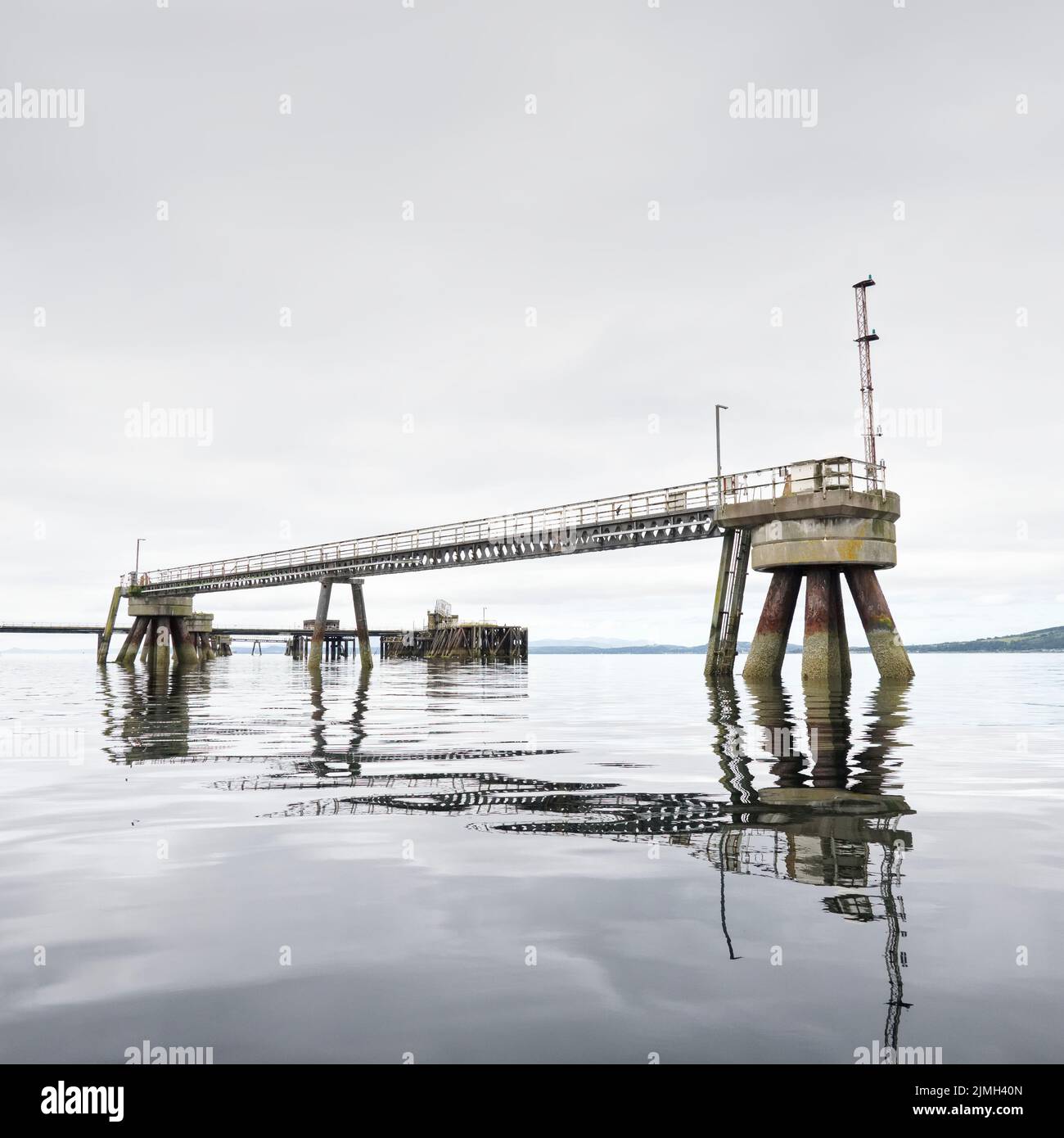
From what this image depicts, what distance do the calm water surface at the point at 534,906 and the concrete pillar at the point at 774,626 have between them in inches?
725

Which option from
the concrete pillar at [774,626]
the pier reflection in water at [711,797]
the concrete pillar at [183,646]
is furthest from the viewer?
the concrete pillar at [183,646]

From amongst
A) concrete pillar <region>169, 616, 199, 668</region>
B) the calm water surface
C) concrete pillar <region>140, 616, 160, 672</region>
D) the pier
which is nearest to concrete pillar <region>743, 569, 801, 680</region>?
the pier

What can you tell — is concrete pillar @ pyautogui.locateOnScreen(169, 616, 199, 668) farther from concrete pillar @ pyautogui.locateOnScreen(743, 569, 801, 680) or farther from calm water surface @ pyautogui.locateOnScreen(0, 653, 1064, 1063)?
calm water surface @ pyautogui.locateOnScreen(0, 653, 1064, 1063)

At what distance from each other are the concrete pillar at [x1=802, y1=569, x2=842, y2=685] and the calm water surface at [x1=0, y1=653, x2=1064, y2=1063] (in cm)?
1708

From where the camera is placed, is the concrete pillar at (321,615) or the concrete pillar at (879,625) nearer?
the concrete pillar at (879,625)

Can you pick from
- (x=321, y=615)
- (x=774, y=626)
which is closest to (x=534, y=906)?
(x=774, y=626)

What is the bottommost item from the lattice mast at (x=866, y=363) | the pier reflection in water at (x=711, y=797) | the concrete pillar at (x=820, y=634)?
the pier reflection in water at (x=711, y=797)

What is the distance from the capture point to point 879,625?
2991 centimetres

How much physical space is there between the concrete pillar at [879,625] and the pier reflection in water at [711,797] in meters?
13.1

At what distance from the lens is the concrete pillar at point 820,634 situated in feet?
93.9

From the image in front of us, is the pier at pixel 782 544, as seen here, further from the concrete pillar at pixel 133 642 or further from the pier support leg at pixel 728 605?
the concrete pillar at pixel 133 642

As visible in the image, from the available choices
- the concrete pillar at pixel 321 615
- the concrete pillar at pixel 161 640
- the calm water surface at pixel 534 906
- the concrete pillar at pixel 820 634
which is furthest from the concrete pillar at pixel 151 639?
the calm water surface at pixel 534 906

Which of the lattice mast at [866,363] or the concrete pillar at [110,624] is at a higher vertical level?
the lattice mast at [866,363]

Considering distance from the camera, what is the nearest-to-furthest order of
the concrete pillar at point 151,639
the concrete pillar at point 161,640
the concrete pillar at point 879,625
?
the concrete pillar at point 879,625 → the concrete pillar at point 151,639 → the concrete pillar at point 161,640
